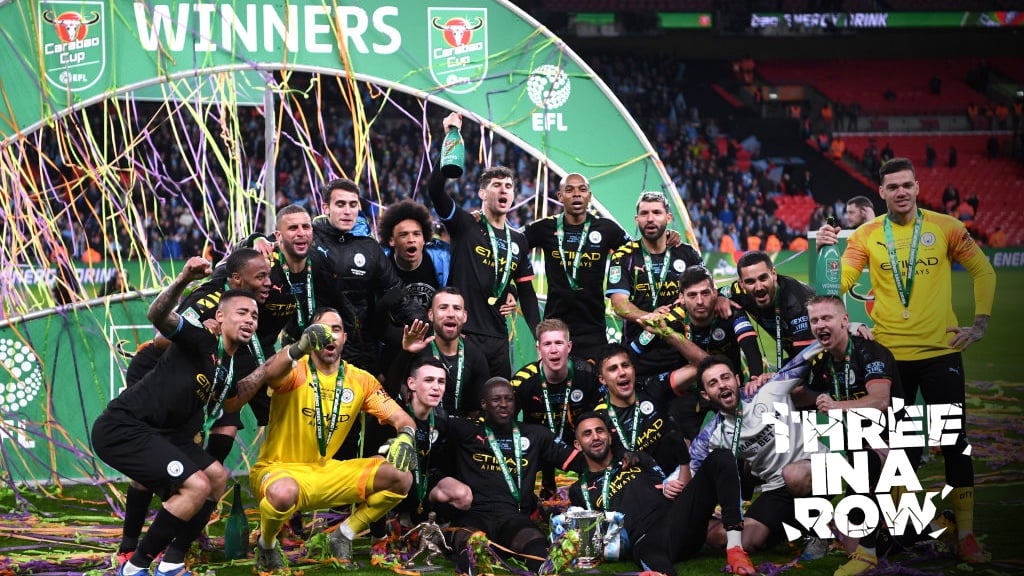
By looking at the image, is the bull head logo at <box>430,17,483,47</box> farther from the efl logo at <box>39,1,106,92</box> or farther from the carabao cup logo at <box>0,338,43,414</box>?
the carabao cup logo at <box>0,338,43,414</box>

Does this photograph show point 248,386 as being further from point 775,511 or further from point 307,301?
point 775,511

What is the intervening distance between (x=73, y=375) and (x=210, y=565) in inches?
104

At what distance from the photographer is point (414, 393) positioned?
611 centimetres

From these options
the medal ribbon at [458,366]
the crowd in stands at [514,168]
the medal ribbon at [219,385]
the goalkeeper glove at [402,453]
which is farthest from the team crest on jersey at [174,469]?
the crowd in stands at [514,168]

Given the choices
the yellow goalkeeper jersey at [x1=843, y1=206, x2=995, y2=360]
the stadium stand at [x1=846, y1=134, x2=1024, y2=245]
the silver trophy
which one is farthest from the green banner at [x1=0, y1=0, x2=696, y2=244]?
the stadium stand at [x1=846, y1=134, x2=1024, y2=245]

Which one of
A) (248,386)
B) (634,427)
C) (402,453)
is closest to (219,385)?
(248,386)

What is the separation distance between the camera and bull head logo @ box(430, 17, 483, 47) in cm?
781

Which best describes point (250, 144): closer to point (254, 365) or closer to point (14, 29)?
point (14, 29)

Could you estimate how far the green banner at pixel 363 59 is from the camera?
733 centimetres

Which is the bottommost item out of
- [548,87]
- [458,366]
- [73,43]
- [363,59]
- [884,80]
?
[458,366]

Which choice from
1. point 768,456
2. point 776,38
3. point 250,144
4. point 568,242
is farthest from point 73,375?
point 776,38

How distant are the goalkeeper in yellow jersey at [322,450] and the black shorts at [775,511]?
5.91 ft

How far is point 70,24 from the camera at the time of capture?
7309mm

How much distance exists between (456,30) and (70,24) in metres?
2.46
